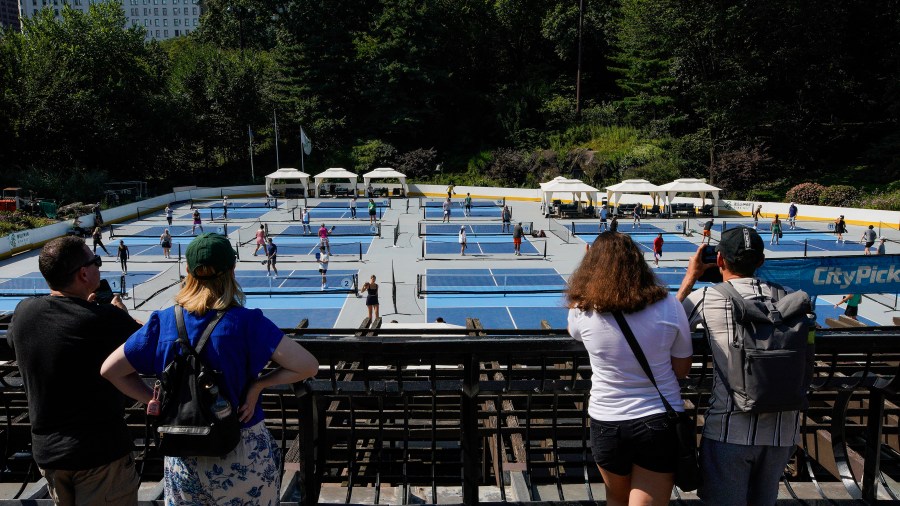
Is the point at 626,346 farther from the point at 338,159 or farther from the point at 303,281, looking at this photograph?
the point at 338,159

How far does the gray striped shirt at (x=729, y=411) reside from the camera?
2.94m

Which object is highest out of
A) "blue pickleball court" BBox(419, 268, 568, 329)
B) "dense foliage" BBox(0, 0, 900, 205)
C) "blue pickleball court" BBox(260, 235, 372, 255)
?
"dense foliage" BBox(0, 0, 900, 205)

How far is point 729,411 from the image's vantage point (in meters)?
2.95

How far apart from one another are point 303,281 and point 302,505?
2149 centimetres

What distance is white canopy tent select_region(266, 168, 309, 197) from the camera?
48.7m

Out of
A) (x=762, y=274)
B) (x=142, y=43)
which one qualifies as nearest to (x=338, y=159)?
(x=142, y=43)

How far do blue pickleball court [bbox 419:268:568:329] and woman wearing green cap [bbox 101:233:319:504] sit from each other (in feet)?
50.9

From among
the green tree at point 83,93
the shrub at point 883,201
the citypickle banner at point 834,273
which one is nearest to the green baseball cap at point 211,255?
the citypickle banner at point 834,273

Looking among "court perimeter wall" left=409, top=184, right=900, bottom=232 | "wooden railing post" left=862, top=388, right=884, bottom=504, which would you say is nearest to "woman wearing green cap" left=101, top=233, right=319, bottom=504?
"wooden railing post" left=862, top=388, right=884, bottom=504

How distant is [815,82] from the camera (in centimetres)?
5134

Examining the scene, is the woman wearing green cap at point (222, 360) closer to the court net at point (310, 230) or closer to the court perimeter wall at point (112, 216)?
the court net at point (310, 230)

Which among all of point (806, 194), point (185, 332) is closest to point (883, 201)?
point (806, 194)

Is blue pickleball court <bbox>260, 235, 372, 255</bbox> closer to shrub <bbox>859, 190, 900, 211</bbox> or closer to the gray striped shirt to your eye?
the gray striped shirt

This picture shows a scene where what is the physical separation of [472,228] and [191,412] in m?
34.9
